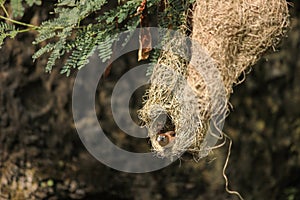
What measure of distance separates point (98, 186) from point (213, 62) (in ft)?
4.97

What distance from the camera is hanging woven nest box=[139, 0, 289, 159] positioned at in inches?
46.5

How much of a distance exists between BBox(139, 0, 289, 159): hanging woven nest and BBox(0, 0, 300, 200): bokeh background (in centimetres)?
120

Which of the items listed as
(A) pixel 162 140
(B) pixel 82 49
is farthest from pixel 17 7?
(A) pixel 162 140

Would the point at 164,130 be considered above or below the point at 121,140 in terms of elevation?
above

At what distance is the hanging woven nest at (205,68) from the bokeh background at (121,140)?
1201 mm

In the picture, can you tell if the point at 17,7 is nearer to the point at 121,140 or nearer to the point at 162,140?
the point at 162,140

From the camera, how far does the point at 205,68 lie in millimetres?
1178

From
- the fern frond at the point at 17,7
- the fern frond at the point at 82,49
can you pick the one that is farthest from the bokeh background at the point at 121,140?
the fern frond at the point at 17,7

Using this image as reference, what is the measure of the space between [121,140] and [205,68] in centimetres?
137

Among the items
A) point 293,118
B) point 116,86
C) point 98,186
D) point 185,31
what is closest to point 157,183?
point 98,186

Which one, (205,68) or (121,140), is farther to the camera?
(121,140)

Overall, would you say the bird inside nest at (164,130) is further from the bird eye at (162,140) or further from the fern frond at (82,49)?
the fern frond at (82,49)

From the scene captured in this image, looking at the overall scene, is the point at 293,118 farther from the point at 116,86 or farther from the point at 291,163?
the point at 116,86

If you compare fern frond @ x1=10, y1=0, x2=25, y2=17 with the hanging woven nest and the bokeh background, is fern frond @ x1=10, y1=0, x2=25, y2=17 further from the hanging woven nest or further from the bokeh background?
the bokeh background
